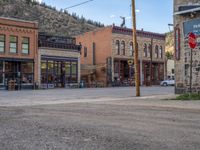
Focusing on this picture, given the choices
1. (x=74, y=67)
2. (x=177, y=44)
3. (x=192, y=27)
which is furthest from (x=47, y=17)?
(x=192, y=27)

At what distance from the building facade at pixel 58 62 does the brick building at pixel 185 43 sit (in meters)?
30.1

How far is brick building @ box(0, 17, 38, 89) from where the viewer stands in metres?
52.3

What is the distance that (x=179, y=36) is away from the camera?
1126 inches

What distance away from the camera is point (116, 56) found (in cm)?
6725

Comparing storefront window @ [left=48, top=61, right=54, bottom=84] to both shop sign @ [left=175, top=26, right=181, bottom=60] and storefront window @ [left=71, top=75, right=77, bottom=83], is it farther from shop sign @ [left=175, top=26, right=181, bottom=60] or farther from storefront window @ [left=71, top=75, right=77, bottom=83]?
shop sign @ [left=175, top=26, right=181, bottom=60]

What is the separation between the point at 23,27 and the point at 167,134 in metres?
47.8

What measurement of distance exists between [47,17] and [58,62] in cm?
5614

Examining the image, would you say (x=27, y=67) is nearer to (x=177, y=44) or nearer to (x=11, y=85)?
(x=11, y=85)

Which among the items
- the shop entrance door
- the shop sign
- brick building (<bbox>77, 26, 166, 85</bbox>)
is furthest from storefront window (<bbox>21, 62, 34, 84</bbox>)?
the shop sign

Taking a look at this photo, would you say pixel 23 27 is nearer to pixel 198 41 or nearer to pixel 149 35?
pixel 149 35

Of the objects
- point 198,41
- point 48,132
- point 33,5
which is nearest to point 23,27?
point 198,41

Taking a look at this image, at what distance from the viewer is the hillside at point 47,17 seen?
105 metres

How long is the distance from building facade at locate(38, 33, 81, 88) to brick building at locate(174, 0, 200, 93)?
30096 millimetres

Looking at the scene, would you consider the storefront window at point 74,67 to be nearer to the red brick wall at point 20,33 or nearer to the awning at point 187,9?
the red brick wall at point 20,33
